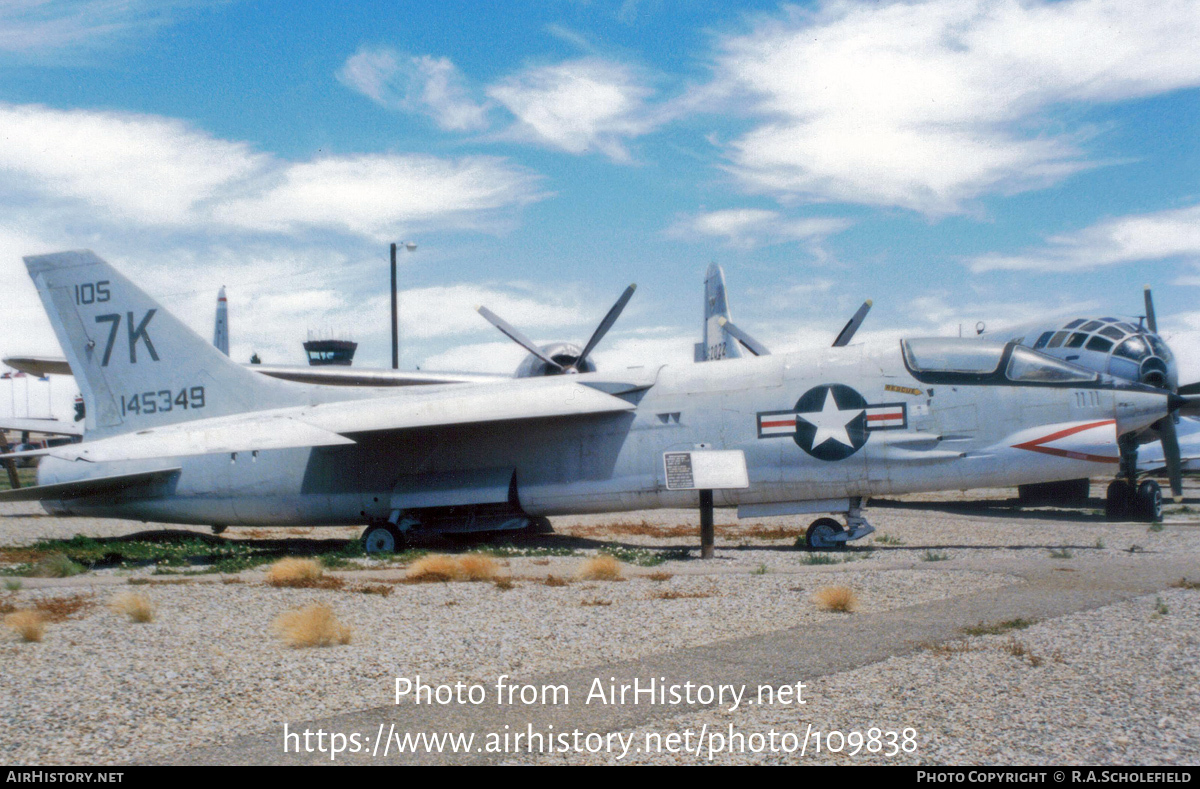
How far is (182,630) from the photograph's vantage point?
27.3ft

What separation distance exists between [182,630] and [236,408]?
10.0 meters

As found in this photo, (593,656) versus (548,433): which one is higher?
(548,433)

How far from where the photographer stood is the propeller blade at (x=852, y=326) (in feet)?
58.9

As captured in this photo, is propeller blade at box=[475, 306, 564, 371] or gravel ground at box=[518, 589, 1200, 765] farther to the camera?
propeller blade at box=[475, 306, 564, 371]

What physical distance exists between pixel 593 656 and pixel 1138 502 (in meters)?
16.2

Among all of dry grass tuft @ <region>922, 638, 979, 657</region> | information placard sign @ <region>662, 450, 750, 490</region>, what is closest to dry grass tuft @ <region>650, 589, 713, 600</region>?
dry grass tuft @ <region>922, 638, 979, 657</region>

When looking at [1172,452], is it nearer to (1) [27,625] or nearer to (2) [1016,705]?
(2) [1016,705]

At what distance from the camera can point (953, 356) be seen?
14.3 metres

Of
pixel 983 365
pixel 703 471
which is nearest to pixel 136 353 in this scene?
pixel 703 471

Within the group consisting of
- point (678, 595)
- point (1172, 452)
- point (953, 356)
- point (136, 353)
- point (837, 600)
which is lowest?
point (678, 595)

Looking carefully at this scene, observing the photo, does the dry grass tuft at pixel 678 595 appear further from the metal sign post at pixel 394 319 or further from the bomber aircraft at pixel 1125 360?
the metal sign post at pixel 394 319

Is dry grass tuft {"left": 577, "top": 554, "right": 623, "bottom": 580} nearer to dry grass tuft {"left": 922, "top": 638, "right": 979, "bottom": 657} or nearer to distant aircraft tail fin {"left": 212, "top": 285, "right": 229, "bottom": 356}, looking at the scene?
dry grass tuft {"left": 922, "top": 638, "right": 979, "bottom": 657}

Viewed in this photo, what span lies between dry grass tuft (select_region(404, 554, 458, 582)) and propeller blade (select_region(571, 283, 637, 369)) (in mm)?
7372

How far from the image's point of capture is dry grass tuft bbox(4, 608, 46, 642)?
7805 mm
